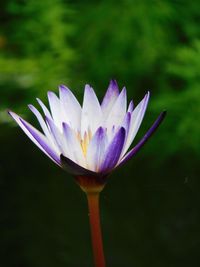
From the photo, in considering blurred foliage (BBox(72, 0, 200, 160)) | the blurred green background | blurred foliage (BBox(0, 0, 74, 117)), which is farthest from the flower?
blurred foliage (BBox(0, 0, 74, 117))

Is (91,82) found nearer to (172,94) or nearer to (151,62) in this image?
(151,62)

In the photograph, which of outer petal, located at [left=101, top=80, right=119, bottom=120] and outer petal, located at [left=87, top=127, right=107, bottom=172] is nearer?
outer petal, located at [left=87, top=127, right=107, bottom=172]

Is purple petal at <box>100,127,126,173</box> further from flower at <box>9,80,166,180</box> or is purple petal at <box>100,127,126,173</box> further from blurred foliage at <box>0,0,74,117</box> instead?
→ blurred foliage at <box>0,0,74,117</box>

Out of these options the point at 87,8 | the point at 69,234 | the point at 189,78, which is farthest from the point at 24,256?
the point at 87,8

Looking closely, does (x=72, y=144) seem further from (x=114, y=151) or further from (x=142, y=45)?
(x=142, y=45)

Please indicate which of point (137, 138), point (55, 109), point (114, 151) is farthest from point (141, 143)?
point (137, 138)

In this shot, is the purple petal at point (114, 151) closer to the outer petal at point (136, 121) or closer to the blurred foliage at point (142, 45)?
the outer petal at point (136, 121)

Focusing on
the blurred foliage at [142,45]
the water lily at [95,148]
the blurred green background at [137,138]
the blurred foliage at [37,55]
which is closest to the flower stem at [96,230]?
the water lily at [95,148]
